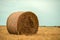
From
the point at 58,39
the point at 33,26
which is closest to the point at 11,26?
the point at 33,26

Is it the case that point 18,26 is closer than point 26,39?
No

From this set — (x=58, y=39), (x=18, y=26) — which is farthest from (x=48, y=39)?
(x=18, y=26)

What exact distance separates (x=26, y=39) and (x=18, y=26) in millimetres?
2430

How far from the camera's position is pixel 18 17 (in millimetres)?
11125

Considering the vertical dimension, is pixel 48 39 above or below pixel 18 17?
below

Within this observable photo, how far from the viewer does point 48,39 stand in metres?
8.62

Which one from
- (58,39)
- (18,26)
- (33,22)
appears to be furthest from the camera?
(33,22)

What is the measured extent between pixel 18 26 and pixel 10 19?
56cm

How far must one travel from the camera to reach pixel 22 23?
37.4 ft

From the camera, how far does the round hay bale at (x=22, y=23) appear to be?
11117 mm

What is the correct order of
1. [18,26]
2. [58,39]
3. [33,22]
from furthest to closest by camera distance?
1. [33,22]
2. [18,26]
3. [58,39]

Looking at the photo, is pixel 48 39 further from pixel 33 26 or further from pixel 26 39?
pixel 33 26

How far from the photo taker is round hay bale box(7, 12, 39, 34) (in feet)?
36.5

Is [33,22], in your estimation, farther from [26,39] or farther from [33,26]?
[26,39]
